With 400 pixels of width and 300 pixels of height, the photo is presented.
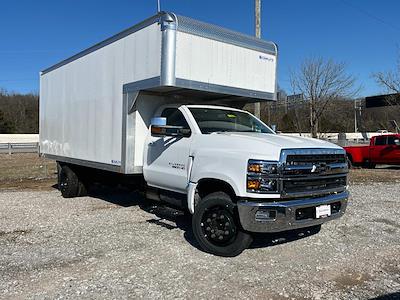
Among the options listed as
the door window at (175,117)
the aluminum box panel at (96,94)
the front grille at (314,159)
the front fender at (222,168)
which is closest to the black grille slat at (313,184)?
the front grille at (314,159)

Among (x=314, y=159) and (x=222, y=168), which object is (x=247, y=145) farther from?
(x=314, y=159)

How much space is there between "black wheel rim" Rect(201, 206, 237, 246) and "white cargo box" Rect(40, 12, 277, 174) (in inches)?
82.2

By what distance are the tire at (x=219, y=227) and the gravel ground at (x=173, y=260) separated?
159 mm

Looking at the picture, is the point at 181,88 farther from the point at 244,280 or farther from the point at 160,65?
the point at 244,280

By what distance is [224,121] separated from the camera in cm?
665

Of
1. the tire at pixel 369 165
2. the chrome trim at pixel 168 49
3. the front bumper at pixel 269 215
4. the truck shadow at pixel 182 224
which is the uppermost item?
the chrome trim at pixel 168 49

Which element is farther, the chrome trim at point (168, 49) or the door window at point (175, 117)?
A: the door window at point (175, 117)

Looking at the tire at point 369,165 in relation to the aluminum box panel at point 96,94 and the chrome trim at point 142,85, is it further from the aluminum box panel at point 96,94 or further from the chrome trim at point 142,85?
the chrome trim at point 142,85

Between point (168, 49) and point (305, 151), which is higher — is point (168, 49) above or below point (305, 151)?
above

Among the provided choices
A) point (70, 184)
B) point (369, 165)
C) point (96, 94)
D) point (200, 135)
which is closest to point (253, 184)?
point (200, 135)

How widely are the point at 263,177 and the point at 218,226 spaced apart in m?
0.98

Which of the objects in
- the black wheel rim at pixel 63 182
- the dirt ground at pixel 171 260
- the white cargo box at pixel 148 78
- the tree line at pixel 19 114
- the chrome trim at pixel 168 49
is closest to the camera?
the dirt ground at pixel 171 260

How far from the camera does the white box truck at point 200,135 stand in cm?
498

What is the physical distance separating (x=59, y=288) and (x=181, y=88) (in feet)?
11.5
